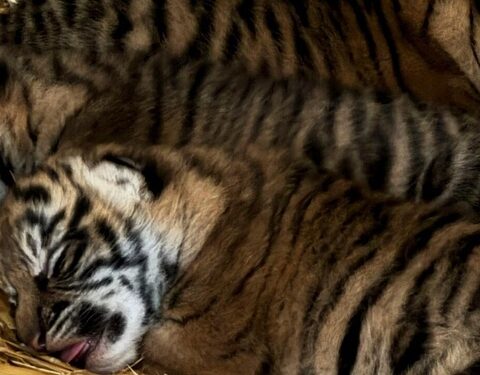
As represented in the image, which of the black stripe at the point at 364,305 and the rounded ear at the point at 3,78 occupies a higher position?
the rounded ear at the point at 3,78

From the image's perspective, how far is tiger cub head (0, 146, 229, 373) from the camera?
7.34 feet

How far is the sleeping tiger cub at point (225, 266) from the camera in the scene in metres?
2.04

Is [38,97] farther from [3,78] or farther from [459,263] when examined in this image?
[459,263]

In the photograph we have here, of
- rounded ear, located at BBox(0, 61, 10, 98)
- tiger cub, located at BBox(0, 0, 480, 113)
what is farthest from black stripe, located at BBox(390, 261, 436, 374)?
rounded ear, located at BBox(0, 61, 10, 98)

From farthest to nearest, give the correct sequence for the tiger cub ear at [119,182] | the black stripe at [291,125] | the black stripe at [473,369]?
the black stripe at [291,125], the tiger cub ear at [119,182], the black stripe at [473,369]

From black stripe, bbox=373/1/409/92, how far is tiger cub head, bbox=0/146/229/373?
989 mm

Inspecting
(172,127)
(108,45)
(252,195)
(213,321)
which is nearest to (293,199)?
(252,195)

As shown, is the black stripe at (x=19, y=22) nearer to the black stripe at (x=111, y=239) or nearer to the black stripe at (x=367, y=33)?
the black stripe at (x=111, y=239)

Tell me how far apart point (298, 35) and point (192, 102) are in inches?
19.7

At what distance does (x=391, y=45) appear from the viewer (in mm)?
3104

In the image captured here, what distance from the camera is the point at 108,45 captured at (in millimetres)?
2895

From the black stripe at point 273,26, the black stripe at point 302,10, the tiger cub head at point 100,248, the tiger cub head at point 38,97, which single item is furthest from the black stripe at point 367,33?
the tiger cub head at point 100,248

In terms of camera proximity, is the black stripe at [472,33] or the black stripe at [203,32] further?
the black stripe at [472,33]

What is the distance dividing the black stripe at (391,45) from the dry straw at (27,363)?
1.33 meters
